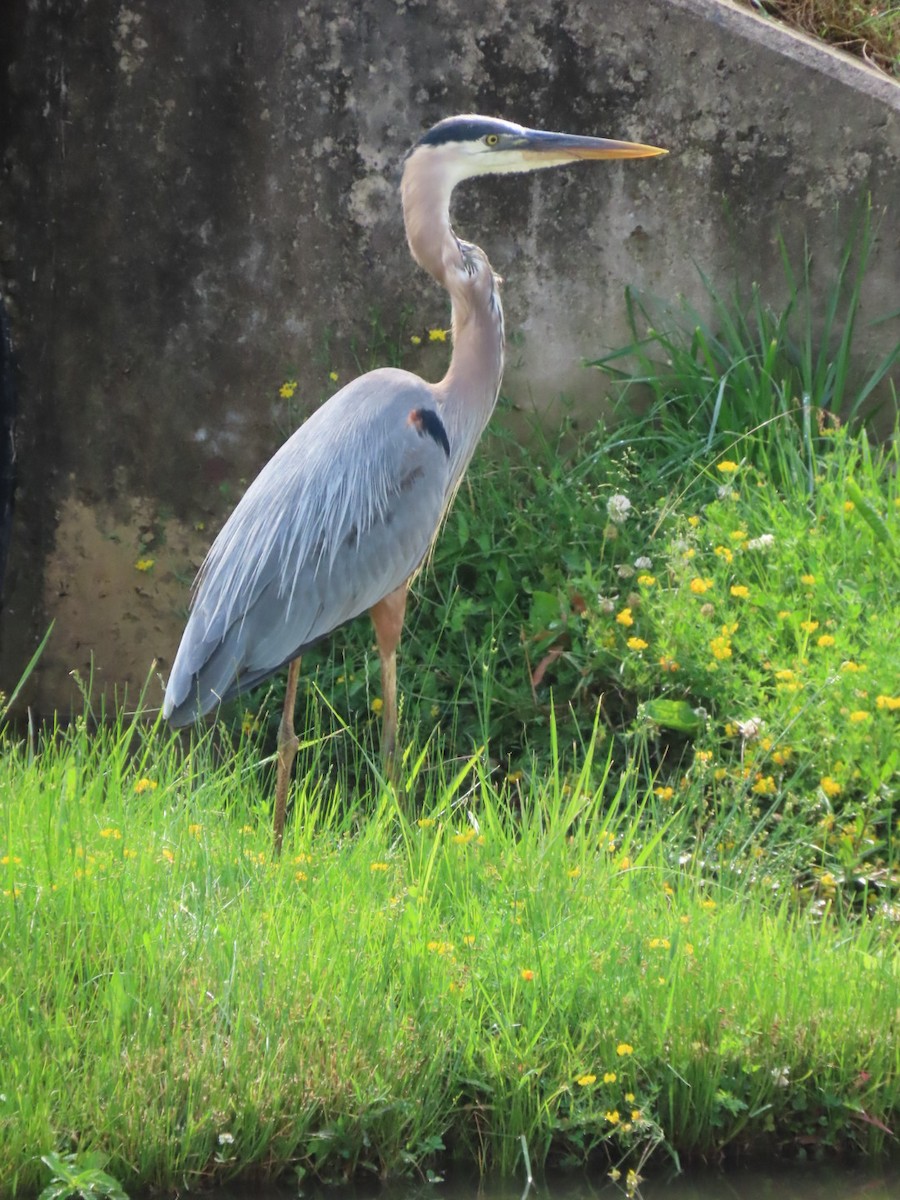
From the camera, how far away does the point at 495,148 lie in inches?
177

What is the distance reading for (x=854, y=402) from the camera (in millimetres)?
5438

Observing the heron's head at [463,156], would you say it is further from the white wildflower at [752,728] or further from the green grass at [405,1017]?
the green grass at [405,1017]

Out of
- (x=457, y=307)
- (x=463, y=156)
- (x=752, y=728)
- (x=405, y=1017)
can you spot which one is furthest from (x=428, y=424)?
(x=405, y=1017)

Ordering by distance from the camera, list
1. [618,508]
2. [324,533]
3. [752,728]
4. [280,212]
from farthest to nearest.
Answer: [280,212] < [618,508] < [324,533] < [752,728]

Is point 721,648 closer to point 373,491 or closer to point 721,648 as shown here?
point 721,648

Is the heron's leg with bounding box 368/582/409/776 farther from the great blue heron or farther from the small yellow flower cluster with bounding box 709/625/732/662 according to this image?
the small yellow flower cluster with bounding box 709/625/732/662

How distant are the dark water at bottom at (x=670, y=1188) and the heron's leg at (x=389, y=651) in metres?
1.56

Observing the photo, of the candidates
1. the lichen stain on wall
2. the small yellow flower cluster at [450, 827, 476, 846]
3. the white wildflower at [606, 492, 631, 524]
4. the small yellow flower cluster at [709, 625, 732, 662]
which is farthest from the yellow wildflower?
the lichen stain on wall

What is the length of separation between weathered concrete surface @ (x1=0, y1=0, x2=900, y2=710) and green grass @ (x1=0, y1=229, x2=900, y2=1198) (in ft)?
2.89

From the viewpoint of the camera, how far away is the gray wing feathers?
4320 mm

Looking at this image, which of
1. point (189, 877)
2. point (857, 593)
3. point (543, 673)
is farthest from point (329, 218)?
point (189, 877)

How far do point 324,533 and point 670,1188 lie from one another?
2.20 meters

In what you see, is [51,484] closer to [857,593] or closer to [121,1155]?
[857,593]

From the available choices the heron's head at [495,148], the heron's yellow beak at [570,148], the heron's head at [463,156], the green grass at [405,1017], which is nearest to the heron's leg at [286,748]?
the green grass at [405,1017]
